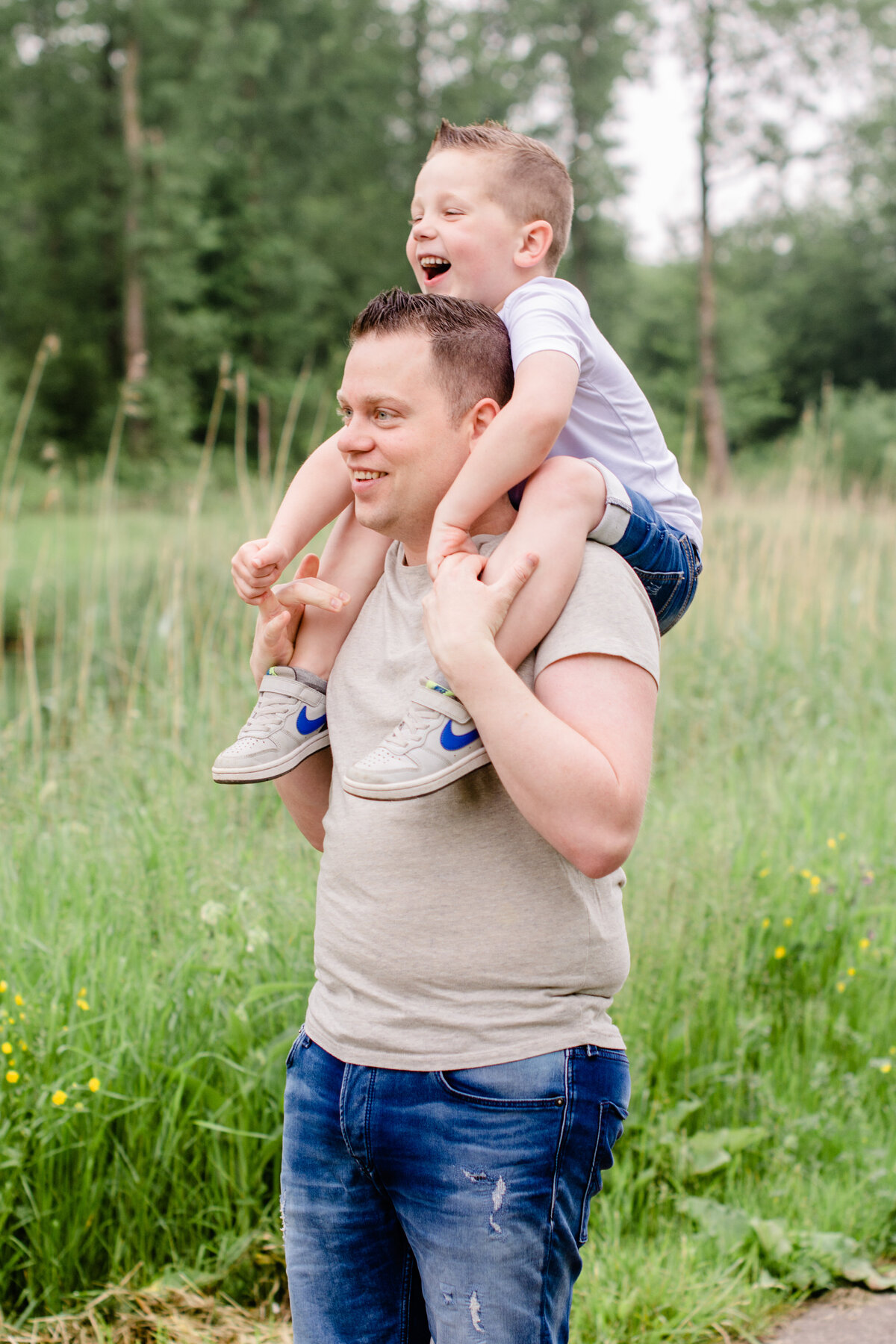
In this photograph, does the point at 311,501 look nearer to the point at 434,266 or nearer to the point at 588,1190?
the point at 434,266

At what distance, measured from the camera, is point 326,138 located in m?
25.1

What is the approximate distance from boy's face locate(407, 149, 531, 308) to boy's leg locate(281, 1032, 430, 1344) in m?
1.23

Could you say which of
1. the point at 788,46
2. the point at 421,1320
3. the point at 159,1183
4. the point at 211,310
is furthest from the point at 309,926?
the point at 211,310

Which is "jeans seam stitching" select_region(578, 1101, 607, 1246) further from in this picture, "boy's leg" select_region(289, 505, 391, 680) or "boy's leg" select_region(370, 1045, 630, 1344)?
"boy's leg" select_region(289, 505, 391, 680)

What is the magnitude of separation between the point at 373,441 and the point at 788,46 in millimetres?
A: 21066

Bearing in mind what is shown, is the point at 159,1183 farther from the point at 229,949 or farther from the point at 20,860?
the point at 20,860

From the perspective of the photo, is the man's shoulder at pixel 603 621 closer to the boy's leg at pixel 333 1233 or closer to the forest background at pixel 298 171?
the boy's leg at pixel 333 1233

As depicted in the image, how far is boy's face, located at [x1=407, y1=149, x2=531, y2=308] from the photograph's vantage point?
186 centimetres

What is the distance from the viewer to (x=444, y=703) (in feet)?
4.23

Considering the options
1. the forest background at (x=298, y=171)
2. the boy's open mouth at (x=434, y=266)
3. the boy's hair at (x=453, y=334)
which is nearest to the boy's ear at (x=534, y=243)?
the boy's open mouth at (x=434, y=266)

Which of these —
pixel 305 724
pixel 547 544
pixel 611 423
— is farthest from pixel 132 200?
pixel 547 544

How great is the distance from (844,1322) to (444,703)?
191 cm

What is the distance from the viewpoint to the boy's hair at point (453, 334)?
139 centimetres

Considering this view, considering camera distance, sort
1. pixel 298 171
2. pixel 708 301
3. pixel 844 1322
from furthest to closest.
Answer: pixel 298 171 < pixel 708 301 < pixel 844 1322
